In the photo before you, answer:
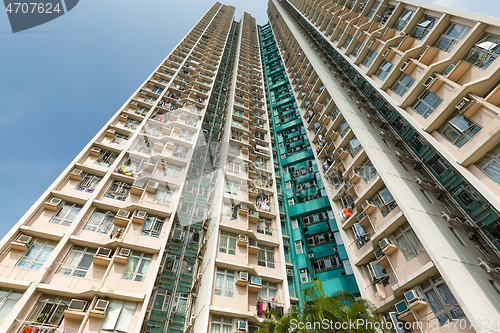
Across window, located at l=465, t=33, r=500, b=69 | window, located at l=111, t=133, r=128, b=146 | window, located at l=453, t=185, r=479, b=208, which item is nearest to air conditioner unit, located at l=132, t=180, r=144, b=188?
window, located at l=111, t=133, r=128, b=146

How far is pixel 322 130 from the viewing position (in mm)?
26062

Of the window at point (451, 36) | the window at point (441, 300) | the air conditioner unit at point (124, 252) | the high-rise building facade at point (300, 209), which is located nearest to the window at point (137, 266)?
the high-rise building facade at point (300, 209)

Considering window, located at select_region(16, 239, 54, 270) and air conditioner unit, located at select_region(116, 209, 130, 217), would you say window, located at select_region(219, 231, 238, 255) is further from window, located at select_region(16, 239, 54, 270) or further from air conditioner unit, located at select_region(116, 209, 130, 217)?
window, located at select_region(16, 239, 54, 270)

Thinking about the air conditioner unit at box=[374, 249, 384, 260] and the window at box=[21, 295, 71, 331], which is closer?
the window at box=[21, 295, 71, 331]

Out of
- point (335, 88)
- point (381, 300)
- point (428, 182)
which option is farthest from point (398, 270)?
→ point (335, 88)

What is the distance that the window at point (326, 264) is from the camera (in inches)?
815

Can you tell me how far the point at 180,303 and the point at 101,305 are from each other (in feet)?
17.8

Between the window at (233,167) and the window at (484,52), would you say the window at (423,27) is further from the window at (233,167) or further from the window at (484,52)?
the window at (233,167)

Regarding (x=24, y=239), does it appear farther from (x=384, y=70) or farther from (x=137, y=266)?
(x=384, y=70)

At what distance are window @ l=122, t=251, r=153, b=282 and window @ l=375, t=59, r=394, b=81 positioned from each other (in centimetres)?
2179

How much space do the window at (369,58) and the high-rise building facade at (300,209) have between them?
0.26 metres

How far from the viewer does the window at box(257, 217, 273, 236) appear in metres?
20.6

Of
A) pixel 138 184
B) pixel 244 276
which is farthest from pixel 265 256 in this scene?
pixel 138 184

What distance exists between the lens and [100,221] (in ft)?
52.4
